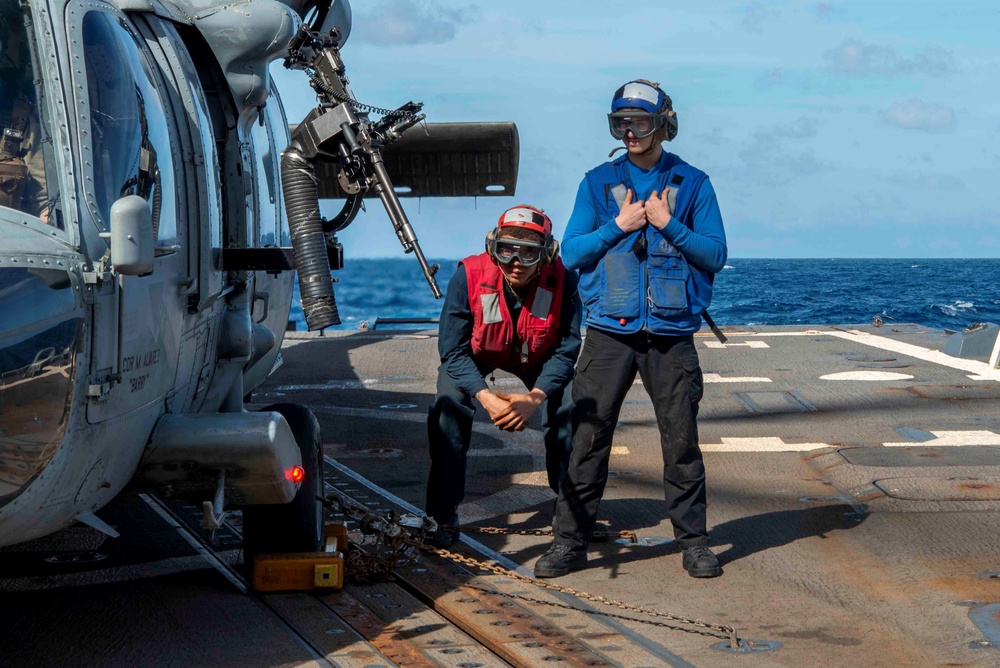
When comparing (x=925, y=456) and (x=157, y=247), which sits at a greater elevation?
(x=157, y=247)

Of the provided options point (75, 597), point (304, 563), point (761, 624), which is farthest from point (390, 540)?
point (761, 624)

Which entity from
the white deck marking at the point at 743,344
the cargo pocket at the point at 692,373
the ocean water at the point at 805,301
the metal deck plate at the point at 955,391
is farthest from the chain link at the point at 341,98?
the ocean water at the point at 805,301

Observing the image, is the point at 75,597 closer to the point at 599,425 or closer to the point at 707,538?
the point at 599,425

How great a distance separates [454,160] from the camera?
39.5 ft

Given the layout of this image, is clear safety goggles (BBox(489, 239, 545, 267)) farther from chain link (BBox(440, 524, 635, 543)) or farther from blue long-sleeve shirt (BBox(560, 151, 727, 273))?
chain link (BBox(440, 524, 635, 543))

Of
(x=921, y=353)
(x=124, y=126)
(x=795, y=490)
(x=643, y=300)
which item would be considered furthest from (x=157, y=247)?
(x=921, y=353)

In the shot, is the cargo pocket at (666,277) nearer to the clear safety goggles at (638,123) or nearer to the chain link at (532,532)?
the clear safety goggles at (638,123)

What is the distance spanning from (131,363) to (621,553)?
105 inches

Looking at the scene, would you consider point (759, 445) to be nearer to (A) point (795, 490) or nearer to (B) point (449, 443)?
(A) point (795, 490)

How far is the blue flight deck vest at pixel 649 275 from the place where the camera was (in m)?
5.25

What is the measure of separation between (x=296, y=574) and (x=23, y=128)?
2.12 metres

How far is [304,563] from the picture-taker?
5070mm

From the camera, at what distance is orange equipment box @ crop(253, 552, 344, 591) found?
199 inches

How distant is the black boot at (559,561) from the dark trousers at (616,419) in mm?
35
